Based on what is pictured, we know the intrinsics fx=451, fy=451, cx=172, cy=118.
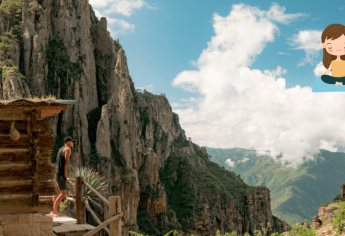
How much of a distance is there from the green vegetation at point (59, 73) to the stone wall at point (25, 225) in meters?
79.3

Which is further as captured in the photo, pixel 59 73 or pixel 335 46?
pixel 59 73

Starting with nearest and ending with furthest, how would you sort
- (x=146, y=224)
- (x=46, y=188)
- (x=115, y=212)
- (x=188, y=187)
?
1. (x=115, y=212)
2. (x=46, y=188)
3. (x=146, y=224)
4. (x=188, y=187)

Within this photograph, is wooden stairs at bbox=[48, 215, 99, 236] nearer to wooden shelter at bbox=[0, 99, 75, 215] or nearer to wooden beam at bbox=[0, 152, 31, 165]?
wooden shelter at bbox=[0, 99, 75, 215]

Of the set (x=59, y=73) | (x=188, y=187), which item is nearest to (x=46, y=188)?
(x=59, y=73)

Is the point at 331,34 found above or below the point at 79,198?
above

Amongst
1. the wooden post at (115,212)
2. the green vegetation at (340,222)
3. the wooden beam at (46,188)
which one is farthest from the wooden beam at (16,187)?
the green vegetation at (340,222)

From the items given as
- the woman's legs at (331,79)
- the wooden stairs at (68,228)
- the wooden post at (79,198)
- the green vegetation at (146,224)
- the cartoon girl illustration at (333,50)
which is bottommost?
the green vegetation at (146,224)

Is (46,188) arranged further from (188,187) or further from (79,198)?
(188,187)

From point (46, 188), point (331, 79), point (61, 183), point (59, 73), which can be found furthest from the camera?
point (59, 73)

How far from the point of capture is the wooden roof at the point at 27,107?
1024 cm

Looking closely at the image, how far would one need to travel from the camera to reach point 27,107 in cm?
1063

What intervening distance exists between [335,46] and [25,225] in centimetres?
857

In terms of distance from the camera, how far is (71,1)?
97438 millimetres

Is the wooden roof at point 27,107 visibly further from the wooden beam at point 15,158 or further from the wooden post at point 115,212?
the wooden post at point 115,212
